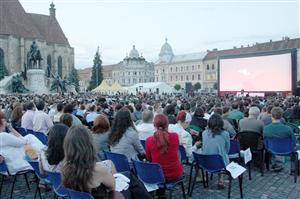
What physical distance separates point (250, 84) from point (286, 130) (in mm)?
22038

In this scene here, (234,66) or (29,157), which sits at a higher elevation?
(234,66)

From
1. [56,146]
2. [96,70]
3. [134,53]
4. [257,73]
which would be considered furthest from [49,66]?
[56,146]

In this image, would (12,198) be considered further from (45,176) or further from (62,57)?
(62,57)

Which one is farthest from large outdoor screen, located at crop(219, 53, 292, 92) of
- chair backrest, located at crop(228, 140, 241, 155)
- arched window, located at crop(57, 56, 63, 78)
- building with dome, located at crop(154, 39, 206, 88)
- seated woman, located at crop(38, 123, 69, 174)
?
building with dome, located at crop(154, 39, 206, 88)

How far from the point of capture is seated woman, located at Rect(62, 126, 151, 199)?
2.99m

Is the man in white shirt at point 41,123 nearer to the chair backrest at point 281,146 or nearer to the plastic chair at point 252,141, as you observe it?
the plastic chair at point 252,141

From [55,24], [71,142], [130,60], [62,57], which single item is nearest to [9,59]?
[62,57]

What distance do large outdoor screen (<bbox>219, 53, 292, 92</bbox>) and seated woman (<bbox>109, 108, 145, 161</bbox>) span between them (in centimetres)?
2294

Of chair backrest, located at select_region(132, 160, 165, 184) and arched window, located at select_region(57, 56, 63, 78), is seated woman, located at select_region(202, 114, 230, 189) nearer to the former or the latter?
chair backrest, located at select_region(132, 160, 165, 184)

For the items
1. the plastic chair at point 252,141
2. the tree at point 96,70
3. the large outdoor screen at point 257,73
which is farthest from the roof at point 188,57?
the plastic chair at point 252,141

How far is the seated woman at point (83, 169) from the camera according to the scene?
2.99 m

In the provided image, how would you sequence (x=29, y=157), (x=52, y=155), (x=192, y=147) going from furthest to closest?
(x=192, y=147) → (x=29, y=157) → (x=52, y=155)

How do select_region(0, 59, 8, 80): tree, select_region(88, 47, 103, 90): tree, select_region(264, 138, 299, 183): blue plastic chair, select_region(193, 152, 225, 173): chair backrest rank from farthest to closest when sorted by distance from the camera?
select_region(88, 47, 103, 90): tree
select_region(0, 59, 8, 80): tree
select_region(264, 138, 299, 183): blue plastic chair
select_region(193, 152, 225, 173): chair backrest

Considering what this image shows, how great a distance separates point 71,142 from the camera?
9.95 feet
